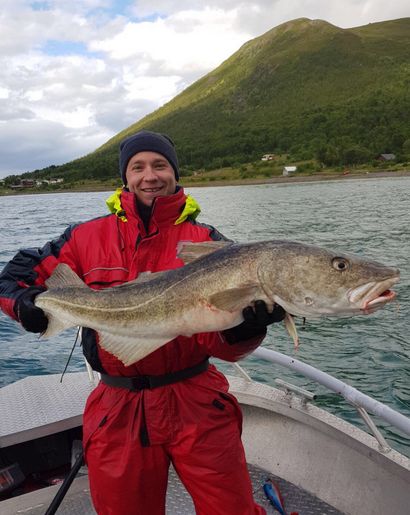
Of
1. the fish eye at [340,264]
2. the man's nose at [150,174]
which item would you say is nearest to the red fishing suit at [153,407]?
the man's nose at [150,174]

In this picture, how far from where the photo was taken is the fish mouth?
9.71ft

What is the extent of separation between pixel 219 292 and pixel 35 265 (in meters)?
1.63

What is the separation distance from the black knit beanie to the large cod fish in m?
1.10

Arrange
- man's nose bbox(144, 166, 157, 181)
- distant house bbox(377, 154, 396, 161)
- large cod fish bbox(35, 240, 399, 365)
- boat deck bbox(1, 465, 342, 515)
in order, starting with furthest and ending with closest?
1. distant house bbox(377, 154, 396, 161)
2. boat deck bbox(1, 465, 342, 515)
3. man's nose bbox(144, 166, 157, 181)
4. large cod fish bbox(35, 240, 399, 365)

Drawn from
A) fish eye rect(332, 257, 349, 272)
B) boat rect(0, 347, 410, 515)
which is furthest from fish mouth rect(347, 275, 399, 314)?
boat rect(0, 347, 410, 515)

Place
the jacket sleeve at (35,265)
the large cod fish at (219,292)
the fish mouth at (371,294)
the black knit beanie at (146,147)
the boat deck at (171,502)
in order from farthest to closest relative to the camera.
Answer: the boat deck at (171,502), the black knit beanie at (146,147), the jacket sleeve at (35,265), the large cod fish at (219,292), the fish mouth at (371,294)

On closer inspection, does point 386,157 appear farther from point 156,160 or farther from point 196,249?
point 196,249

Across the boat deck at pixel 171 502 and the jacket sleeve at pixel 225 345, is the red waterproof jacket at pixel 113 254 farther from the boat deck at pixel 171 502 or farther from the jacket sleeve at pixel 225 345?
the boat deck at pixel 171 502

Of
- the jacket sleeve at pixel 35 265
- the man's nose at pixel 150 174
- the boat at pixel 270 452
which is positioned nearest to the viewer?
Answer: the jacket sleeve at pixel 35 265

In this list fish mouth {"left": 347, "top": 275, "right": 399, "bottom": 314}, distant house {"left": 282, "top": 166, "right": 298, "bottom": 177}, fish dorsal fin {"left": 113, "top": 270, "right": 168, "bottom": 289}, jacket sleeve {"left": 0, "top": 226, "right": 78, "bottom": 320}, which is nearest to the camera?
fish mouth {"left": 347, "top": 275, "right": 399, "bottom": 314}

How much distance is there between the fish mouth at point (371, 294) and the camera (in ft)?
9.71

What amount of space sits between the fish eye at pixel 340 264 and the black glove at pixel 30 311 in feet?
7.19

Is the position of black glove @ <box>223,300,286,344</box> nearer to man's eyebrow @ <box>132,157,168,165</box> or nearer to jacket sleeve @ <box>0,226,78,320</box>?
jacket sleeve @ <box>0,226,78,320</box>

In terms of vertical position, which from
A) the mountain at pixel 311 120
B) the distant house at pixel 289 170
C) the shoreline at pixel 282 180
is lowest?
the shoreline at pixel 282 180
